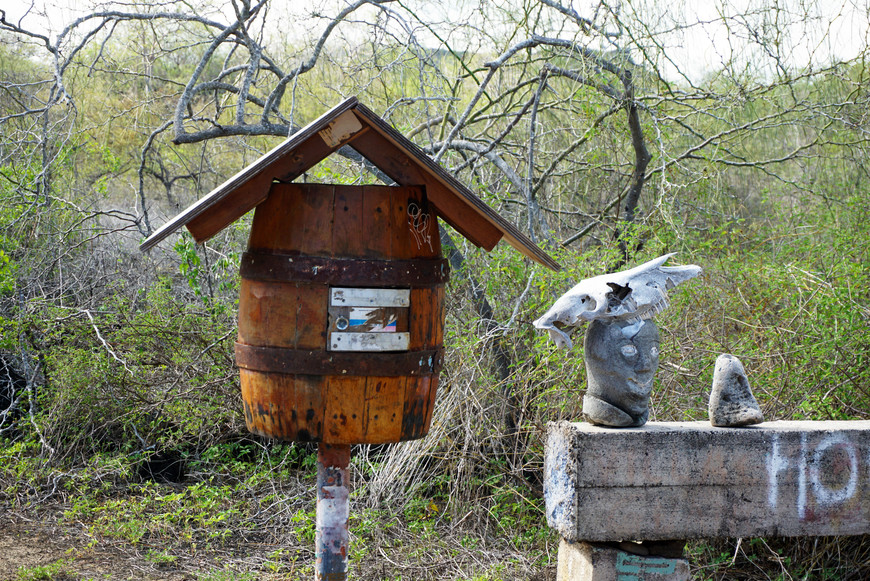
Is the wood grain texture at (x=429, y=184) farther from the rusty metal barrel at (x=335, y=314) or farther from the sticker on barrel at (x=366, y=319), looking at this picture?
the sticker on barrel at (x=366, y=319)

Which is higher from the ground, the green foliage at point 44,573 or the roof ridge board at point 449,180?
the roof ridge board at point 449,180

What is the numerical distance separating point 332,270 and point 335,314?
0.48ft

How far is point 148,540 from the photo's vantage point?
4.36 meters

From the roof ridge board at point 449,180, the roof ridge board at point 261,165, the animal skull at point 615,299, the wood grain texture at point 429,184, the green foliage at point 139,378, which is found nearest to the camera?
the roof ridge board at point 261,165

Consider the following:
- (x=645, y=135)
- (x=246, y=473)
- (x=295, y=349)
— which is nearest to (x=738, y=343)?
(x=645, y=135)

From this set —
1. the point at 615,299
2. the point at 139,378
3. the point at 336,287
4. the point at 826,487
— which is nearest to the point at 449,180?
the point at 336,287

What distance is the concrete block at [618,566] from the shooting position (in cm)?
313

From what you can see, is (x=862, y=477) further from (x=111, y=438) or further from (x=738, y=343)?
(x=111, y=438)

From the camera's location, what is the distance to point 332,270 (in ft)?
8.52

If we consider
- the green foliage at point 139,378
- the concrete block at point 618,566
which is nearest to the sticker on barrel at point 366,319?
the concrete block at point 618,566

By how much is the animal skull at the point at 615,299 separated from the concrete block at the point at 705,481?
0.43 metres

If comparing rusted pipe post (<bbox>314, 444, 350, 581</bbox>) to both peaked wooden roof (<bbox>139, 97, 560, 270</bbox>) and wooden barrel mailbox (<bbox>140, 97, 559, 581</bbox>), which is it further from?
peaked wooden roof (<bbox>139, 97, 560, 270</bbox>)

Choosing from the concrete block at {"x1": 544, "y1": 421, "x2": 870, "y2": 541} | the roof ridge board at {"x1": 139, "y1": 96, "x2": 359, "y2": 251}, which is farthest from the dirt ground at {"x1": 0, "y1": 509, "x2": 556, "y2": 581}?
the roof ridge board at {"x1": 139, "y1": 96, "x2": 359, "y2": 251}

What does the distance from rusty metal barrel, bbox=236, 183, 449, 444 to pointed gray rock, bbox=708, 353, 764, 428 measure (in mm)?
1304
